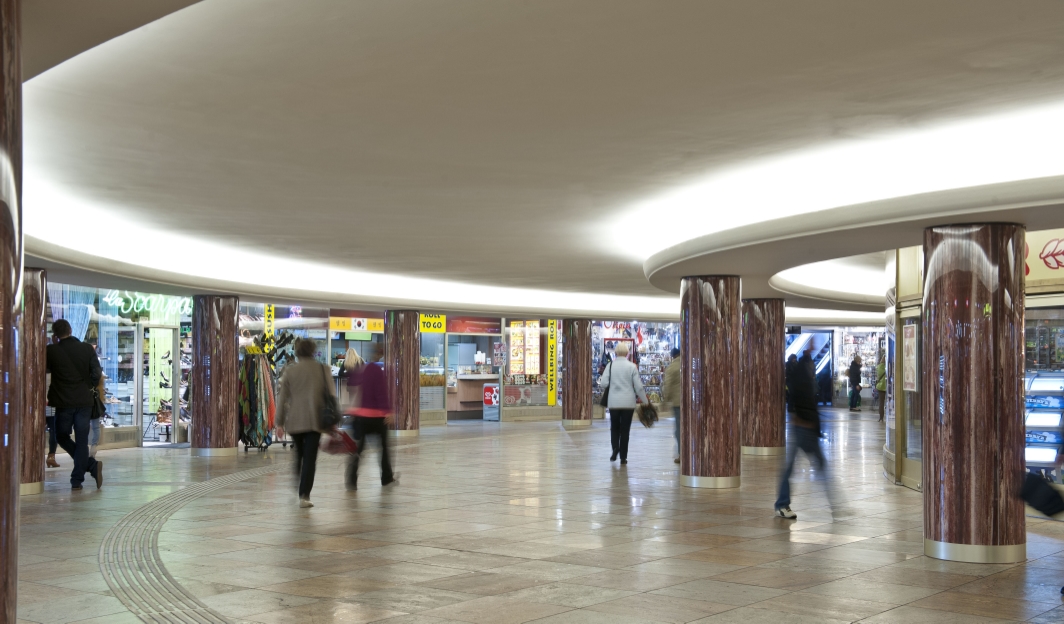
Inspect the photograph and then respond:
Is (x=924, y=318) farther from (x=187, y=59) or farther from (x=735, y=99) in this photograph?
(x=187, y=59)

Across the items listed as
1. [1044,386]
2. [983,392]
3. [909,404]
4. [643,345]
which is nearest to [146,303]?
[909,404]

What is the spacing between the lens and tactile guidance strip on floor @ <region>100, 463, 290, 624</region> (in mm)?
6367

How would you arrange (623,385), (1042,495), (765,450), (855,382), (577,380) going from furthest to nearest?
(855,382) < (577,380) < (765,450) < (623,385) < (1042,495)

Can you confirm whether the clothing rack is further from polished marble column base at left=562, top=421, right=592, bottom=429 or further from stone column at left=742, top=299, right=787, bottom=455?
polished marble column base at left=562, top=421, right=592, bottom=429

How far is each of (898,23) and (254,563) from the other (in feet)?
19.5

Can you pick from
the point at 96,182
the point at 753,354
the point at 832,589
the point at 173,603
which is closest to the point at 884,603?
the point at 832,589

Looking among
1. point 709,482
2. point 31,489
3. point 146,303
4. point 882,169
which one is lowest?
point 709,482

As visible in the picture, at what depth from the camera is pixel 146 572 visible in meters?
7.65

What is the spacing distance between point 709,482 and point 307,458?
5337 millimetres

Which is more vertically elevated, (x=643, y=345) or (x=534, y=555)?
(x=643, y=345)

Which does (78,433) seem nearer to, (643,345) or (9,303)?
(9,303)

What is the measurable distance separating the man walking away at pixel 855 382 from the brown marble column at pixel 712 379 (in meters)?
22.6

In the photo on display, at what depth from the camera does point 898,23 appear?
5.27 m

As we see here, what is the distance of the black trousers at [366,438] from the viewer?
12281 mm
